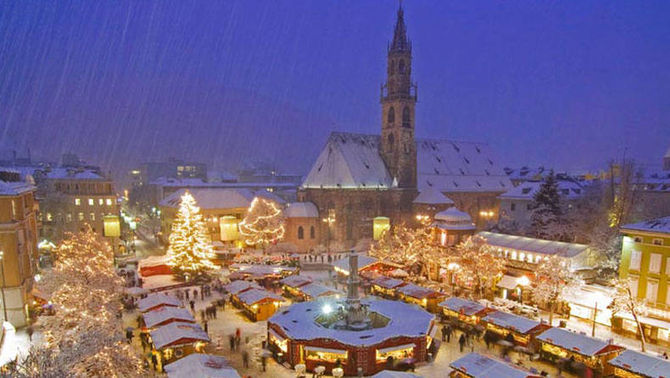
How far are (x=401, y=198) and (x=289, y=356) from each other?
123ft

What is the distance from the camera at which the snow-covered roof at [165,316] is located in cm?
2200

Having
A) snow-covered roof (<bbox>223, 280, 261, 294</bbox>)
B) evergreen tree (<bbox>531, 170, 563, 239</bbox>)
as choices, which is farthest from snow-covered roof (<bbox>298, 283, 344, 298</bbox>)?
evergreen tree (<bbox>531, 170, 563, 239</bbox>)

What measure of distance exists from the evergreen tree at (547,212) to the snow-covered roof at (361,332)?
23.0 meters

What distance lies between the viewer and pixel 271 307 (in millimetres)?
27359

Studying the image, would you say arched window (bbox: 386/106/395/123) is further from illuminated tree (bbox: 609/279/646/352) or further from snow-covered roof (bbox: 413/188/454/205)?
illuminated tree (bbox: 609/279/646/352)

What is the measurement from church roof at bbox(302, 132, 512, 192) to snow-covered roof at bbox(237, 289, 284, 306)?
2584cm

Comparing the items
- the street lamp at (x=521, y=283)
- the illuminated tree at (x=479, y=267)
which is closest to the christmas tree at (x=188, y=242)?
the illuminated tree at (x=479, y=267)

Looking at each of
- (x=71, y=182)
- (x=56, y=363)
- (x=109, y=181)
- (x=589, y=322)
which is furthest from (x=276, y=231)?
(x=56, y=363)

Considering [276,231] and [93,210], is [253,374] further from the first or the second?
[93,210]

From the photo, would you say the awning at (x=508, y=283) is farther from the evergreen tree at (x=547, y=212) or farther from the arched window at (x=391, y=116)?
the arched window at (x=391, y=116)

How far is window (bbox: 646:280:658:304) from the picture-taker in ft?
77.9

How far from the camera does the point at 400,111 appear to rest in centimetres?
5519

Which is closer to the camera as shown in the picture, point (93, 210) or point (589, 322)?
point (589, 322)

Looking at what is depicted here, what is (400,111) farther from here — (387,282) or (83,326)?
(83,326)
